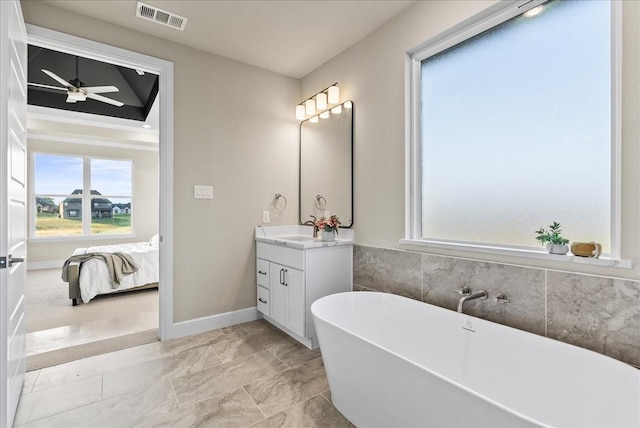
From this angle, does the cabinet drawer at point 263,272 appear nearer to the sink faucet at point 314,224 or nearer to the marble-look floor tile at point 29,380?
the sink faucet at point 314,224

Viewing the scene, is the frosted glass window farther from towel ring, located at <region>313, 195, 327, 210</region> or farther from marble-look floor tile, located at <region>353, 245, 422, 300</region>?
towel ring, located at <region>313, 195, 327, 210</region>

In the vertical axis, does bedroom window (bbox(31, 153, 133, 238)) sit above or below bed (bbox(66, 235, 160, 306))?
above

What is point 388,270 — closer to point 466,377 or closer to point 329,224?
point 329,224

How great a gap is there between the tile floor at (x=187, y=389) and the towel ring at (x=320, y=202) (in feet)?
4.34

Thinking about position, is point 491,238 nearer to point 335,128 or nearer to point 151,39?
point 335,128

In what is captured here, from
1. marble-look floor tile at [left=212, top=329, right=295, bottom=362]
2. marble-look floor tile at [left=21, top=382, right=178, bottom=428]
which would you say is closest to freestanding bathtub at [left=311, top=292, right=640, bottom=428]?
marble-look floor tile at [left=212, top=329, right=295, bottom=362]

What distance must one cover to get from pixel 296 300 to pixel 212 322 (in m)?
0.99

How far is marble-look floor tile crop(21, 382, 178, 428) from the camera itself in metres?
1.66

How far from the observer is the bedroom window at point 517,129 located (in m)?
1.51

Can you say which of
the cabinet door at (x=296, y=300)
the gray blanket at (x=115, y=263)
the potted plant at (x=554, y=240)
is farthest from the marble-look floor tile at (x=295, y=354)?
the gray blanket at (x=115, y=263)

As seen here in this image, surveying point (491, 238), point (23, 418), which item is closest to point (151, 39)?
point (23, 418)

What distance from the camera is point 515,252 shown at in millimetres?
1735

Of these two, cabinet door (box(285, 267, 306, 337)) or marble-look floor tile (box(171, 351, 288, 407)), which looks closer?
marble-look floor tile (box(171, 351, 288, 407))

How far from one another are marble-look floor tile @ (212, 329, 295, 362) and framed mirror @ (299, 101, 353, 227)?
3.83 ft
